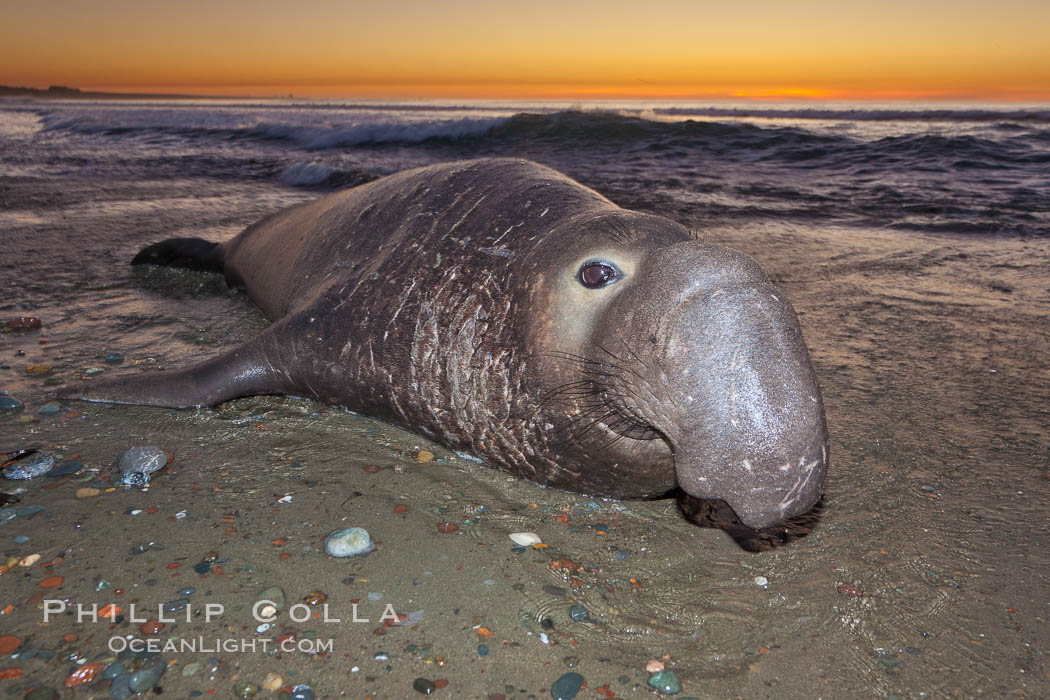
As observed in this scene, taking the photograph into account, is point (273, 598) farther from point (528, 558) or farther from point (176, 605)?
point (528, 558)

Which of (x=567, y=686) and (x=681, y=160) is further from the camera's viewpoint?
(x=681, y=160)

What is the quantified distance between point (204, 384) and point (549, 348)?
6.77 feet

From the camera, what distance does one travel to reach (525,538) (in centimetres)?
274

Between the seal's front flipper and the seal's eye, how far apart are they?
1.84 m

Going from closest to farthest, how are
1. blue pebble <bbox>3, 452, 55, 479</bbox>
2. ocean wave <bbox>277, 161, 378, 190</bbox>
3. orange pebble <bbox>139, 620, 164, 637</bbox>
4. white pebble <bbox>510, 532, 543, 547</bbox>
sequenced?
orange pebble <bbox>139, 620, 164, 637</bbox> → white pebble <bbox>510, 532, 543, 547</bbox> → blue pebble <bbox>3, 452, 55, 479</bbox> → ocean wave <bbox>277, 161, 378, 190</bbox>

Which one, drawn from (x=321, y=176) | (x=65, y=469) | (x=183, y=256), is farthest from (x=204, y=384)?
(x=321, y=176)

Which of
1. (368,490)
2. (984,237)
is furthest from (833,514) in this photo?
(984,237)

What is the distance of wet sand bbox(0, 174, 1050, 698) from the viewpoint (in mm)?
2088

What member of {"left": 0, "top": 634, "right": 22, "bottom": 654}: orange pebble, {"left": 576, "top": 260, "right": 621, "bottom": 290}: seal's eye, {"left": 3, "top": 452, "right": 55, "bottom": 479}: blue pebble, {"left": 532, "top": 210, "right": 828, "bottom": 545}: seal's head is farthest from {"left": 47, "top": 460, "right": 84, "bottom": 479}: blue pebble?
{"left": 576, "top": 260, "right": 621, "bottom": 290}: seal's eye

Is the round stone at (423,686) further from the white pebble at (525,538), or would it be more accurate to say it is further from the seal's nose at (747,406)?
the seal's nose at (747,406)

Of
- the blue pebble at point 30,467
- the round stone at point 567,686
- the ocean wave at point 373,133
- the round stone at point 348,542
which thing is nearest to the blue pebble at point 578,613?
the round stone at point 567,686

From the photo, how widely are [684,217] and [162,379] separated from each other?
7643 mm

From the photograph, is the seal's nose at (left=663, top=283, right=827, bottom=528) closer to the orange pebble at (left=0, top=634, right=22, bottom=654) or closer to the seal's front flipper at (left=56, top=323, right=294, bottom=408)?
the orange pebble at (left=0, top=634, right=22, bottom=654)

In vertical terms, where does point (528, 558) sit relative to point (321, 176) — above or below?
below
